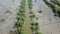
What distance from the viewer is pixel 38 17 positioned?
756 centimetres

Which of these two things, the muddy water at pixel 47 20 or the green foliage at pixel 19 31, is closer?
the green foliage at pixel 19 31

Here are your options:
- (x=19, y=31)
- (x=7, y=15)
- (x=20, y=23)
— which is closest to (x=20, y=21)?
A: (x=20, y=23)

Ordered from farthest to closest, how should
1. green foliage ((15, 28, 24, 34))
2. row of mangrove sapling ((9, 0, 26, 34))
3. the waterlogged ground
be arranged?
1. the waterlogged ground
2. row of mangrove sapling ((9, 0, 26, 34))
3. green foliage ((15, 28, 24, 34))

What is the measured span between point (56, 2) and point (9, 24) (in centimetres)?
343

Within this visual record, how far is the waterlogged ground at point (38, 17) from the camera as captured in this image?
643cm

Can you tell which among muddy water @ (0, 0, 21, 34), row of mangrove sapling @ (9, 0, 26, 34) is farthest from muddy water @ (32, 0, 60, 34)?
muddy water @ (0, 0, 21, 34)

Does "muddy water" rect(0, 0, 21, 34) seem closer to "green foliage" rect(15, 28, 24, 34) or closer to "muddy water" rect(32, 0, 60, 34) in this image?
"green foliage" rect(15, 28, 24, 34)

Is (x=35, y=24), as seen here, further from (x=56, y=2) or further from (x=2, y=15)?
(x=56, y=2)

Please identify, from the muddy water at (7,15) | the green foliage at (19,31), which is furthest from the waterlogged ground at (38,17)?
the green foliage at (19,31)

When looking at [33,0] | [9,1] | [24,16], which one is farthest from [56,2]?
[9,1]

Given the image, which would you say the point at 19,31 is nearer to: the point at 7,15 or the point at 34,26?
the point at 34,26

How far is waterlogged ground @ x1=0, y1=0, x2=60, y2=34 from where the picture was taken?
643 centimetres

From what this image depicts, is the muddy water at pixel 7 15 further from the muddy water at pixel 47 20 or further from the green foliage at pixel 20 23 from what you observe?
Result: the muddy water at pixel 47 20

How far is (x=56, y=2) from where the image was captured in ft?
29.6
